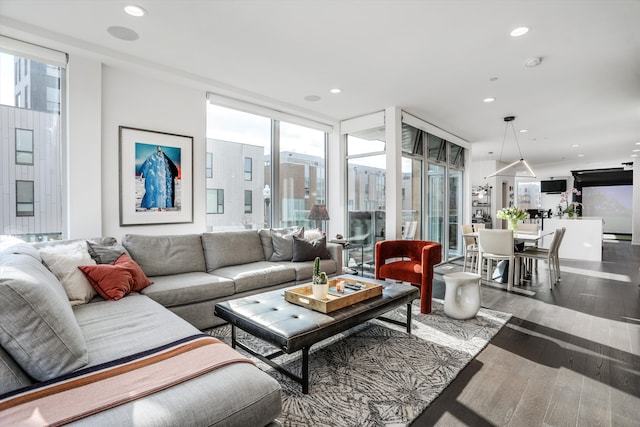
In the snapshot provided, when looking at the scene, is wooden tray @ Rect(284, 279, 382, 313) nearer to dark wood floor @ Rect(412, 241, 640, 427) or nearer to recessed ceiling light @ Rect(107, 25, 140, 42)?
dark wood floor @ Rect(412, 241, 640, 427)

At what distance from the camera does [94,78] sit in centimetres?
335

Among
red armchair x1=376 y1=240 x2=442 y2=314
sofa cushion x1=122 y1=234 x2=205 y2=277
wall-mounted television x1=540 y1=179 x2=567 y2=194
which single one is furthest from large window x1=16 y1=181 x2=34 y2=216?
wall-mounted television x1=540 y1=179 x2=567 y2=194

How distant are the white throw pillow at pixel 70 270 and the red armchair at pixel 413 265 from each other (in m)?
3.01

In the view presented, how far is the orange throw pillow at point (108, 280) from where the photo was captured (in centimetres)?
253

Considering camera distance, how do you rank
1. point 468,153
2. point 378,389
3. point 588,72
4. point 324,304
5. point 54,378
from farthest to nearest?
point 468,153 < point 588,72 < point 324,304 < point 378,389 < point 54,378

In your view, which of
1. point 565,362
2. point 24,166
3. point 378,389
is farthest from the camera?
point 24,166

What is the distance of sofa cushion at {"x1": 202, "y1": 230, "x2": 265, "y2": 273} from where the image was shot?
376 cm

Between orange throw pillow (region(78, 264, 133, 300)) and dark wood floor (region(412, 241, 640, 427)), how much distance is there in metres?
2.37

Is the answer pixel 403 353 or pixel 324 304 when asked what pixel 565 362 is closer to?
pixel 403 353

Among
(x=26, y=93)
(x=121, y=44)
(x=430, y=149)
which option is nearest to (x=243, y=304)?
(x=121, y=44)

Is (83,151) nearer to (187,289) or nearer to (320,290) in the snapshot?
(187,289)

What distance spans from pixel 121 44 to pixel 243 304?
2861 millimetres

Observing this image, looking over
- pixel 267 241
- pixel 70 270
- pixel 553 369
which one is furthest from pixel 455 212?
pixel 70 270

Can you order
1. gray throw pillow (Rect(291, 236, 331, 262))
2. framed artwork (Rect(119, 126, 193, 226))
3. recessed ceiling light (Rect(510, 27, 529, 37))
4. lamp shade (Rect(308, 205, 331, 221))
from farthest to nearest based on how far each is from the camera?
lamp shade (Rect(308, 205, 331, 221)), gray throw pillow (Rect(291, 236, 331, 262)), framed artwork (Rect(119, 126, 193, 226)), recessed ceiling light (Rect(510, 27, 529, 37))
